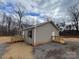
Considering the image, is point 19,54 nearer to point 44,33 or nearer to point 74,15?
point 44,33

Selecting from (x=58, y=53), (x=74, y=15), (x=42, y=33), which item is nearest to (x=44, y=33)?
(x=42, y=33)

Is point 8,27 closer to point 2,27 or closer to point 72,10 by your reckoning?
point 2,27

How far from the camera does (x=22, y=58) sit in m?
12.4

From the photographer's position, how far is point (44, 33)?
2200 cm

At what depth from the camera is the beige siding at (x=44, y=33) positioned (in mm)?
21203

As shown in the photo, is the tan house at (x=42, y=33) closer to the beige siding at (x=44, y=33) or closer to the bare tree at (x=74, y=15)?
the beige siding at (x=44, y=33)

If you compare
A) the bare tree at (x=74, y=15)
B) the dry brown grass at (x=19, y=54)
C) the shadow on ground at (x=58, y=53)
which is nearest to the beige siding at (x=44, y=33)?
the dry brown grass at (x=19, y=54)

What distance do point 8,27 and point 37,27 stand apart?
1574 inches

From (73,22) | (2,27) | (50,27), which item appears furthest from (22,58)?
(2,27)

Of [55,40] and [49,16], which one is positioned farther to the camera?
[49,16]

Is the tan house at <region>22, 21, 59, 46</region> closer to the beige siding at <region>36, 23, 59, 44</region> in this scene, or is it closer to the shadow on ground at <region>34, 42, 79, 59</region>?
the beige siding at <region>36, 23, 59, 44</region>

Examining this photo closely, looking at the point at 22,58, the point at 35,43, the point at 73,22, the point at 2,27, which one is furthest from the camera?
the point at 2,27

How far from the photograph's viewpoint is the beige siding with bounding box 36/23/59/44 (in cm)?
2120

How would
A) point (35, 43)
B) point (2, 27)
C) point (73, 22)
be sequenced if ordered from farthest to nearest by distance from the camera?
point (2, 27)
point (73, 22)
point (35, 43)
